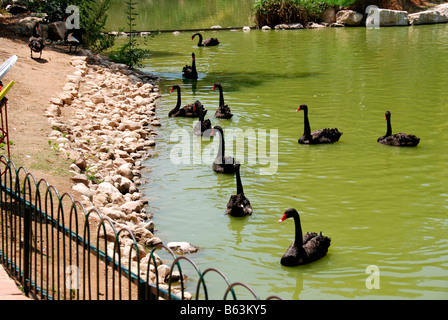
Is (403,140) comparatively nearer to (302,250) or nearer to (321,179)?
(321,179)

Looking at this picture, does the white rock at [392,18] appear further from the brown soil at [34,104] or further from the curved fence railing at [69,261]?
the curved fence railing at [69,261]

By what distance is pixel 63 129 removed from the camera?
1293cm

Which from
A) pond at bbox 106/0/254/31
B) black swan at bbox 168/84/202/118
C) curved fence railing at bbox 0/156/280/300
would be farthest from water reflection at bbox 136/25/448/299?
pond at bbox 106/0/254/31

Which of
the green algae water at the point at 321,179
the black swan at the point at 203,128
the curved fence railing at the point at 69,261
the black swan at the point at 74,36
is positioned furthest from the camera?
the black swan at the point at 74,36

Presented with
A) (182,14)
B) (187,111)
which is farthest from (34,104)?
(182,14)

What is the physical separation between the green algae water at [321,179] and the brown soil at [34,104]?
1999mm

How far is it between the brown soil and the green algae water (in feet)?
6.56

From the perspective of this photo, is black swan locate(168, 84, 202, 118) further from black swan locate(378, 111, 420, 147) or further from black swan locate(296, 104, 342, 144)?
black swan locate(378, 111, 420, 147)

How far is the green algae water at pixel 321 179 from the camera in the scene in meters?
8.11

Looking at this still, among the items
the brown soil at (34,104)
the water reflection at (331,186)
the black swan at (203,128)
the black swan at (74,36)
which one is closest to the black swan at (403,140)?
the water reflection at (331,186)

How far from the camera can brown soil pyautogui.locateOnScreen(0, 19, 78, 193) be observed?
10156 mm

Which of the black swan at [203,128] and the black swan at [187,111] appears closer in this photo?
the black swan at [203,128]

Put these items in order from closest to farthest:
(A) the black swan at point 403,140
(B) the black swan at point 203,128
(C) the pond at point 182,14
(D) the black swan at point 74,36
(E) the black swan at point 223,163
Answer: (E) the black swan at point 223,163 < (A) the black swan at point 403,140 < (B) the black swan at point 203,128 < (D) the black swan at point 74,36 < (C) the pond at point 182,14
